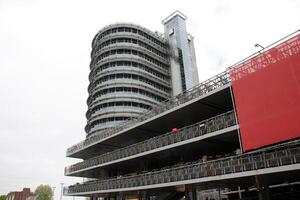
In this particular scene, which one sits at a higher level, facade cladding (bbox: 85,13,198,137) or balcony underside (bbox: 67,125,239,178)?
facade cladding (bbox: 85,13,198,137)

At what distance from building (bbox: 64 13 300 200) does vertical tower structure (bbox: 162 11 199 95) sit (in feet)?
166

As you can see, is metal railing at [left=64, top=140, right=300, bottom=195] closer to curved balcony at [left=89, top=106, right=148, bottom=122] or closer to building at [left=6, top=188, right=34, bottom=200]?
curved balcony at [left=89, top=106, right=148, bottom=122]

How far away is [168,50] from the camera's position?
89.4m

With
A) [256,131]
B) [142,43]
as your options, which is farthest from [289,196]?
[142,43]

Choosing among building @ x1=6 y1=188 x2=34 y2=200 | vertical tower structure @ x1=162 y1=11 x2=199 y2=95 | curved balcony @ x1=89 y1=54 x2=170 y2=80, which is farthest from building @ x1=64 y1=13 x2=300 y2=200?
building @ x1=6 y1=188 x2=34 y2=200

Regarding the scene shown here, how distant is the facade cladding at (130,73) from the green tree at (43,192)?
179ft

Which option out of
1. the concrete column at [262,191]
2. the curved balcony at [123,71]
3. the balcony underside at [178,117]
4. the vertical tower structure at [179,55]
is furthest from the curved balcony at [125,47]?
the concrete column at [262,191]

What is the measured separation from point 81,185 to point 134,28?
49.5 m

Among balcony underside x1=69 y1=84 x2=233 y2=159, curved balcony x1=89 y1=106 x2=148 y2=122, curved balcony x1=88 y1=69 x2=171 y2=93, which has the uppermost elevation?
curved balcony x1=88 y1=69 x2=171 y2=93

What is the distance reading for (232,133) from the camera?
78.4ft

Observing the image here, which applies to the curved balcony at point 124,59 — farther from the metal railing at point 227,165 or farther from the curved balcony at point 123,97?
the metal railing at point 227,165

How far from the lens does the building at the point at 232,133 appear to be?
1973 centimetres

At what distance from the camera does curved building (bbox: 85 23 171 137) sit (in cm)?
7112

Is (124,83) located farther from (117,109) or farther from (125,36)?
(125,36)
